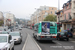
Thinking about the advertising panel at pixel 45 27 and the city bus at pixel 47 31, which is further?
the advertising panel at pixel 45 27

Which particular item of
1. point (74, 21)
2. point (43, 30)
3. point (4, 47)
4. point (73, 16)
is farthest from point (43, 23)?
point (73, 16)

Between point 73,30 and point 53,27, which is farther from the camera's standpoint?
point 73,30

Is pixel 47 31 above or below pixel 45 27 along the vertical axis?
below

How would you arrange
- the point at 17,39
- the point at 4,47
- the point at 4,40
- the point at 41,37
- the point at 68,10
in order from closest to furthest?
the point at 4,47 < the point at 4,40 < the point at 17,39 < the point at 41,37 < the point at 68,10

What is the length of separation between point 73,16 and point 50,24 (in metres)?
17.7

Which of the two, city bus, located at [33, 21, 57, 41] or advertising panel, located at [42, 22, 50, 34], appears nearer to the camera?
city bus, located at [33, 21, 57, 41]

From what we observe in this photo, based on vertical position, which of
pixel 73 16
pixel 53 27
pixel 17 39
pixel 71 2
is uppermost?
pixel 71 2

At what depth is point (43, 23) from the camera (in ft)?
57.2

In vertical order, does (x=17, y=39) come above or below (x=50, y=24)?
below

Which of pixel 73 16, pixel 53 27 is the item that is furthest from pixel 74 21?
pixel 53 27

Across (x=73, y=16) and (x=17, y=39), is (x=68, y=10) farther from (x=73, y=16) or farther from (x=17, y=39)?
(x=17, y=39)

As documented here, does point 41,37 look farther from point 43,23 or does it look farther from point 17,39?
point 17,39

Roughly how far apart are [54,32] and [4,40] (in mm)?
9538

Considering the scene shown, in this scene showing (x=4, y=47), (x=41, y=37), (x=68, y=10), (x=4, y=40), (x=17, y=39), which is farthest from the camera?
(x=68, y=10)
